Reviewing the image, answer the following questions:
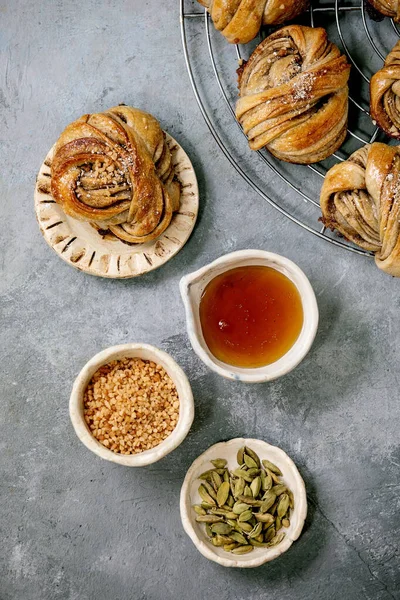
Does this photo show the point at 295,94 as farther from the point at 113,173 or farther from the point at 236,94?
the point at 113,173

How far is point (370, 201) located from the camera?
3.00 metres

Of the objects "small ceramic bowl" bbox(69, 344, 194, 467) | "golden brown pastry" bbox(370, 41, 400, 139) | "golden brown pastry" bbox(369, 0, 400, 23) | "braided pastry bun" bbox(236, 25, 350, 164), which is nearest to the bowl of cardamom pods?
"small ceramic bowl" bbox(69, 344, 194, 467)

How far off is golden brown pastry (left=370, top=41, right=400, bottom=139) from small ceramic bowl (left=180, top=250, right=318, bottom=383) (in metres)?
0.75

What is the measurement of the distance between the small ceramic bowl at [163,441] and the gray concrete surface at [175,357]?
0.25m

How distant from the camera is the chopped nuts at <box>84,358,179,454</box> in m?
3.17

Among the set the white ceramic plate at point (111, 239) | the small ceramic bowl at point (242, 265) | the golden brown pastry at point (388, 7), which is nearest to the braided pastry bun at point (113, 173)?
the white ceramic plate at point (111, 239)

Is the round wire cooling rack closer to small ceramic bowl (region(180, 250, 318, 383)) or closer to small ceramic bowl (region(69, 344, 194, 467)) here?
small ceramic bowl (region(180, 250, 318, 383))

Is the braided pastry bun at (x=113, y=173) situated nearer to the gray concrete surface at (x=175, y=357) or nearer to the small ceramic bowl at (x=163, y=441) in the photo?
the gray concrete surface at (x=175, y=357)

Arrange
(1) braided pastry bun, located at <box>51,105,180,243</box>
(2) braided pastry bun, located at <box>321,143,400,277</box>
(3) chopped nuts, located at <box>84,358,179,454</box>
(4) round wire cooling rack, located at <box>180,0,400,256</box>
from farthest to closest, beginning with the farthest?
1. (4) round wire cooling rack, located at <box>180,0,400,256</box>
2. (3) chopped nuts, located at <box>84,358,179,454</box>
3. (1) braided pastry bun, located at <box>51,105,180,243</box>
4. (2) braided pastry bun, located at <box>321,143,400,277</box>

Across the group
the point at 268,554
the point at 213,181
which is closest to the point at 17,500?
the point at 268,554

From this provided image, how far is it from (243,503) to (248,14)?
7.18 feet

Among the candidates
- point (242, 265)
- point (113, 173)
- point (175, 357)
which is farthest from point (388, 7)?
point (175, 357)

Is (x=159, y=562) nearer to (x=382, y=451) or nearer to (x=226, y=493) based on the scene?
(x=226, y=493)

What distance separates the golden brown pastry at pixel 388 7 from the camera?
9.89 ft
